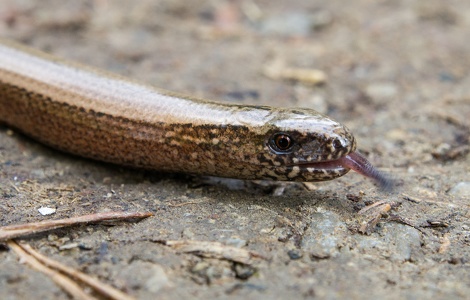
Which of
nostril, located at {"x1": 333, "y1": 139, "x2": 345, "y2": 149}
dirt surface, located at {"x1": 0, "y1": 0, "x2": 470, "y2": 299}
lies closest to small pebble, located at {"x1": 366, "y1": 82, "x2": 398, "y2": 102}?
dirt surface, located at {"x1": 0, "y1": 0, "x2": 470, "y2": 299}

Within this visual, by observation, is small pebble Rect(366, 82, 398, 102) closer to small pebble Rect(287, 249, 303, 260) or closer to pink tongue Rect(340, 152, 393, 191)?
pink tongue Rect(340, 152, 393, 191)

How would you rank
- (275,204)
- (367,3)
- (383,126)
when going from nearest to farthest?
1. (275,204)
2. (383,126)
3. (367,3)

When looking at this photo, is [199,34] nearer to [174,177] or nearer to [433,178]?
[174,177]

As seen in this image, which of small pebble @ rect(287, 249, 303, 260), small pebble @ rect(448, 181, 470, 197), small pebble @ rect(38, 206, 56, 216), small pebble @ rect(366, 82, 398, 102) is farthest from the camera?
small pebble @ rect(366, 82, 398, 102)

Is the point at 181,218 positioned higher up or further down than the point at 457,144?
further down

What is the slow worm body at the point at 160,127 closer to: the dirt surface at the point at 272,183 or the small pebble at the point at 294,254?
the dirt surface at the point at 272,183

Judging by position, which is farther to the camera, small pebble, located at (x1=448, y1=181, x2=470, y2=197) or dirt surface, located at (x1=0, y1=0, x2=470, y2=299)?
small pebble, located at (x1=448, y1=181, x2=470, y2=197)

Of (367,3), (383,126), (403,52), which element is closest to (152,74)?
(383,126)

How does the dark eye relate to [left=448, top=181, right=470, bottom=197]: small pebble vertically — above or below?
above
